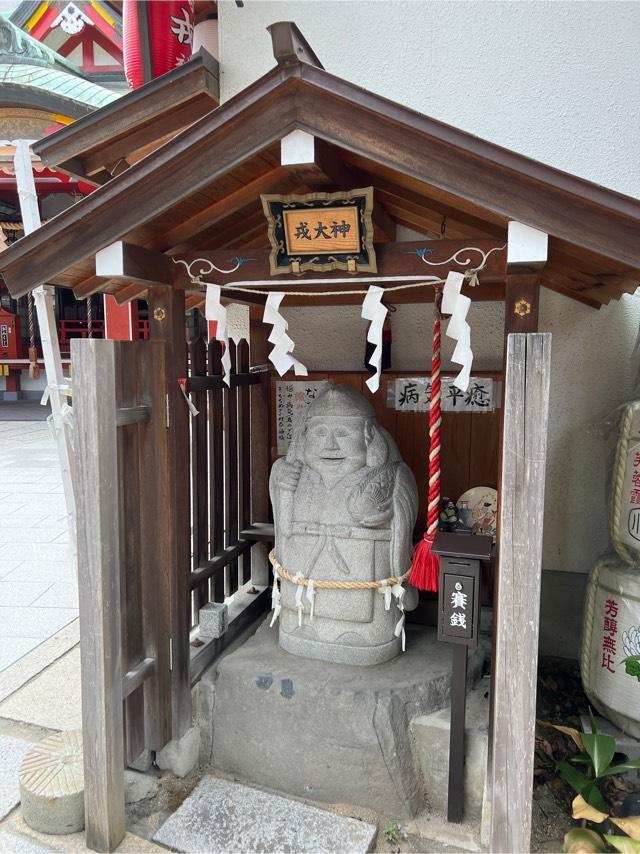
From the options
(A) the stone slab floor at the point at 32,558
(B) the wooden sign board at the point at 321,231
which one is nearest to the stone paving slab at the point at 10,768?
(A) the stone slab floor at the point at 32,558

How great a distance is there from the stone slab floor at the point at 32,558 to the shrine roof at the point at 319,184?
3207mm

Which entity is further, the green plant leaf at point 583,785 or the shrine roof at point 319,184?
the green plant leaf at point 583,785

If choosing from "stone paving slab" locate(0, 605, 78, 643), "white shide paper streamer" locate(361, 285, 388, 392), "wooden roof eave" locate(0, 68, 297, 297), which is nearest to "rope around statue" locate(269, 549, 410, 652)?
"white shide paper streamer" locate(361, 285, 388, 392)

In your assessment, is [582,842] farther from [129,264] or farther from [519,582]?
[129,264]

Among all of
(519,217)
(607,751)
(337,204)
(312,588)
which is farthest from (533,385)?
(607,751)

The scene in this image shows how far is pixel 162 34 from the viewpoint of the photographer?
5574 mm

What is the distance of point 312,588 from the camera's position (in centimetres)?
367

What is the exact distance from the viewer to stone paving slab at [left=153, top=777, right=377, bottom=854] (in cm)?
302

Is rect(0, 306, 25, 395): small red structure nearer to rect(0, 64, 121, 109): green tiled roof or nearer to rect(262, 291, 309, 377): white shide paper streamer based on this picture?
rect(0, 64, 121, 109): green tiled roof

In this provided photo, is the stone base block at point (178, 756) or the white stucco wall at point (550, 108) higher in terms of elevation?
the white stucco wall at point (550, 108)

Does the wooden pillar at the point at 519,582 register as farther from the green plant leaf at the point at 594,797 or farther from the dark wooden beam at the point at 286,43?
the dark wooden beam at the point at 286,43

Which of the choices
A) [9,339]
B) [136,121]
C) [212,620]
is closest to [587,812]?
[212,620]

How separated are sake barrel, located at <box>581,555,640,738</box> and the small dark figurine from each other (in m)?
1.03

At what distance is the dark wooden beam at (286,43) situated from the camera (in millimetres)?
2355
